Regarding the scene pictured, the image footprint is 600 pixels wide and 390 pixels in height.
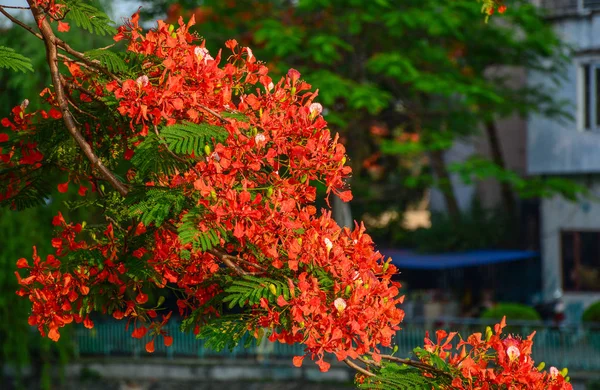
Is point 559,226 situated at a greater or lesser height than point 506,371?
greater

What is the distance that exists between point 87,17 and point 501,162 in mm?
22332

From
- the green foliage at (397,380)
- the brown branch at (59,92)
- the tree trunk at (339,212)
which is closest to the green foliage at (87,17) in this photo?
the brown branch at (59,92)

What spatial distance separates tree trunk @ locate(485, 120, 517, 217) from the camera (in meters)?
27.7

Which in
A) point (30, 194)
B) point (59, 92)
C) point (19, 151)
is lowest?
point (30, 194)

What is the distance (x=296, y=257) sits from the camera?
16.6 feet

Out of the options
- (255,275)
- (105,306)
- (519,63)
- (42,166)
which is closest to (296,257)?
(255,275)

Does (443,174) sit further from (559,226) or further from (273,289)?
(273,289)

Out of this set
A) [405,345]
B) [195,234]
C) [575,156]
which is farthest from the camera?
[575,156]

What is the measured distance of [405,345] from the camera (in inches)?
837

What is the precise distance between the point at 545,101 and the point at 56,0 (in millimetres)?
20625

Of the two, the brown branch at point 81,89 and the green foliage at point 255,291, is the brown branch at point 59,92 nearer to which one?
the brown branch at point 81,89

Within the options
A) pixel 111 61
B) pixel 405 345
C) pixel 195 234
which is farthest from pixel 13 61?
pixel 405 345

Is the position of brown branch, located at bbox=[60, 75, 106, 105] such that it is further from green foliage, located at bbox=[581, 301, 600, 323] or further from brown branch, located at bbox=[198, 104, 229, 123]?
green foliage, located at bbox=[581, 301, 600, 323]

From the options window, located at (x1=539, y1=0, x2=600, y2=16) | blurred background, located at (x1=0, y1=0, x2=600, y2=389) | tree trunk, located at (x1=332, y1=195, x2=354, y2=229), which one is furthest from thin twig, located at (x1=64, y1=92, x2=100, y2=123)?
window, located at (x1=539, y1=0, x2=600, y2=16)
